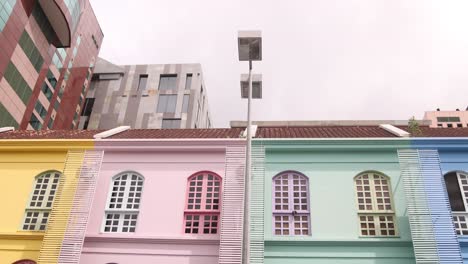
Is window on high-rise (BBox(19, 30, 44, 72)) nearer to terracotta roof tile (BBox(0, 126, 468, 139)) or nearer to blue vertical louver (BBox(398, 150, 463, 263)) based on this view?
terracotta roof tile (BBox(0, 126, 468, 139))

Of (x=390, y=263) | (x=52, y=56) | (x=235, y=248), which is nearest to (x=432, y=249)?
(x=390, y=263)

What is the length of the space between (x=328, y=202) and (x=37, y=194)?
30.3 ft

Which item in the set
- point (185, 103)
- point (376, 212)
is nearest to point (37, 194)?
point (376, 212)

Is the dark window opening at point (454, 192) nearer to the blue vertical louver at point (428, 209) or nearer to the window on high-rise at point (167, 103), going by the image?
the blue vertical louver at point (428, 209)

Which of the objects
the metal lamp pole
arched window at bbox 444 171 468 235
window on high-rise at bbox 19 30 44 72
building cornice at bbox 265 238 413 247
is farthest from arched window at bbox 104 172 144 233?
window on high-rise at bbox 19 30 44 72

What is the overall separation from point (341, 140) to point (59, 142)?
Result: 9187 millimetres

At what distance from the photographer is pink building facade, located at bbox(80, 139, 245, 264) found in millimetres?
12750

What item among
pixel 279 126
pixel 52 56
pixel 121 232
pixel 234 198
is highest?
pixel 52 56

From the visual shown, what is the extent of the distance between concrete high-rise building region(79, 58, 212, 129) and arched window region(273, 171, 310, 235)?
4075cm

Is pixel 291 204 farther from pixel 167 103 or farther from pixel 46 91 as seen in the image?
pixel 167 103

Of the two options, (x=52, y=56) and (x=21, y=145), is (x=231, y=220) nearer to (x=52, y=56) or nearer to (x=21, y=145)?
(x=21, y=145)

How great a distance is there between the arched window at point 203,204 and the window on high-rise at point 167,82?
44165 millimetres

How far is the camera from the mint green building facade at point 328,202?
12203mm

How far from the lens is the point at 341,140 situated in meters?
13.7
